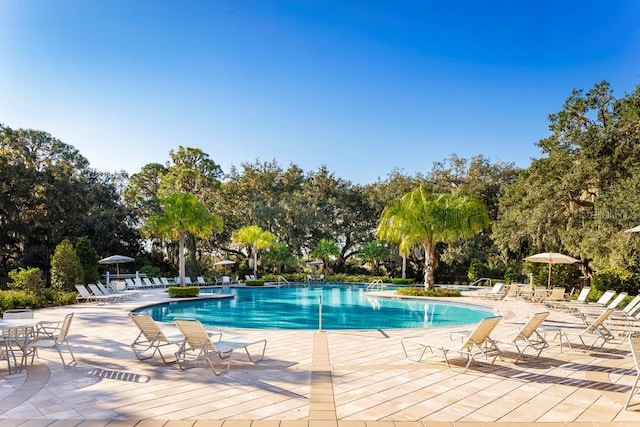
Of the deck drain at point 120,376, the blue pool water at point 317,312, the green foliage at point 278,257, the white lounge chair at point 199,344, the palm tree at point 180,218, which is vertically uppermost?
the palm tree at point 180,218

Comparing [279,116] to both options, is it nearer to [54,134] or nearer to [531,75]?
[531,75]

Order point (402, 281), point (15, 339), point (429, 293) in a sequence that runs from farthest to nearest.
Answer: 1. point (402, 281)
2. point (429, 293)
3. point (15, 339)

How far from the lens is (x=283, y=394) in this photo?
16.1 ft

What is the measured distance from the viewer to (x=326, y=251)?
31906 millimetres

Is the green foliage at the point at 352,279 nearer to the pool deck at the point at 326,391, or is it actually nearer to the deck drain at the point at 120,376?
the pool deck at the point at 326,391

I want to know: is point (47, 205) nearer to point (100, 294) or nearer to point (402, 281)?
point (100, 294)

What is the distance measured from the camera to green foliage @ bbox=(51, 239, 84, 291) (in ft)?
56.0

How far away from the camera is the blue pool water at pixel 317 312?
13359 mm

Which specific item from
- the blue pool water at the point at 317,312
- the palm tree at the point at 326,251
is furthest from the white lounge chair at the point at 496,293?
the palm tree at the point at 326,251

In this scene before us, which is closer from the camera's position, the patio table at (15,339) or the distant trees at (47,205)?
the patio table at (15,339)

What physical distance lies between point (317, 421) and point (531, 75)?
1579 centimetres

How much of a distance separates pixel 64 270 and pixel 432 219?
15.5 metres

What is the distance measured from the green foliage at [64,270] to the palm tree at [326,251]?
1755 centimetres

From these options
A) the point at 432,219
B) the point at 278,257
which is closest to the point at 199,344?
the point at 432,219
